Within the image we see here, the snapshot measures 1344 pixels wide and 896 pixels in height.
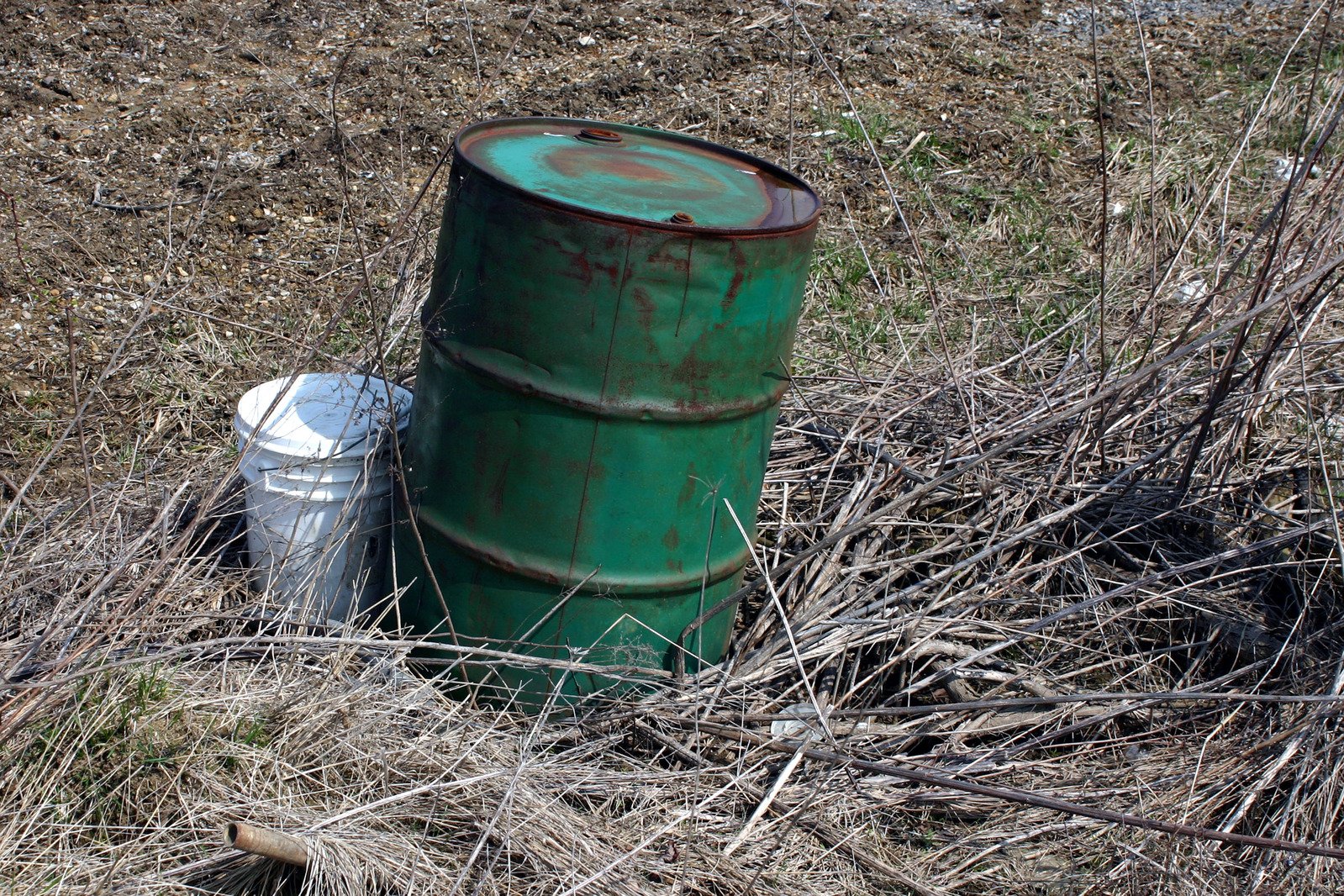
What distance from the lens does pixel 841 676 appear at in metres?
2.54

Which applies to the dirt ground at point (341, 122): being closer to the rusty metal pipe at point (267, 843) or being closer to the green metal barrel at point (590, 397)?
the green metal barrel at point (590, 397)

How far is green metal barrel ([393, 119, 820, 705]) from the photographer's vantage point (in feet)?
6.52

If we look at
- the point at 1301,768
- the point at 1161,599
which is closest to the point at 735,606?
the point at 1161,599

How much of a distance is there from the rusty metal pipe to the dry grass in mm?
31

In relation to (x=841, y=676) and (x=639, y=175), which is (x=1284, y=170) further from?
(x=639, y=175)

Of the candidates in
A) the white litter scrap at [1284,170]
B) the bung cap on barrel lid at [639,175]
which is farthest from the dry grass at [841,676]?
the white litter scrap at [1284,170]

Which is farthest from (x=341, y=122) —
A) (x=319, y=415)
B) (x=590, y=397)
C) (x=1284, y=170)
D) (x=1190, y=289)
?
(x=1284, y=170)

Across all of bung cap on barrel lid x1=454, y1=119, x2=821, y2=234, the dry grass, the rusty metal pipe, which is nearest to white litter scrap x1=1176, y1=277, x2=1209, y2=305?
the dry grass

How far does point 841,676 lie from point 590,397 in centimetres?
95

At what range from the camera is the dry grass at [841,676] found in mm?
1939

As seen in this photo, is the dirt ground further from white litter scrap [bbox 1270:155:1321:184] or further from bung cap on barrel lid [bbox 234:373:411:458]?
white litter scrap [bbox 1270:155:1321:184]

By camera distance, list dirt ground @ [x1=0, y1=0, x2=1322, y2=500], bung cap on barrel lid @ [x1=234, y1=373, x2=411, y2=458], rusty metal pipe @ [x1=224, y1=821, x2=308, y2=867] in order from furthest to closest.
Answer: dirt ground @ [x1=0, y1=0, x2=1322, y2=500] → bung cap on barrel lid @ [x1=234, y1=373, x2=411, y2=458] → rusty metal pipe @ [x1=224, y1=821, x2=308, y2=867]

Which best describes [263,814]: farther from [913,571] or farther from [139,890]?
[913,571]

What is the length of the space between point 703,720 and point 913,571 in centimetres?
74
